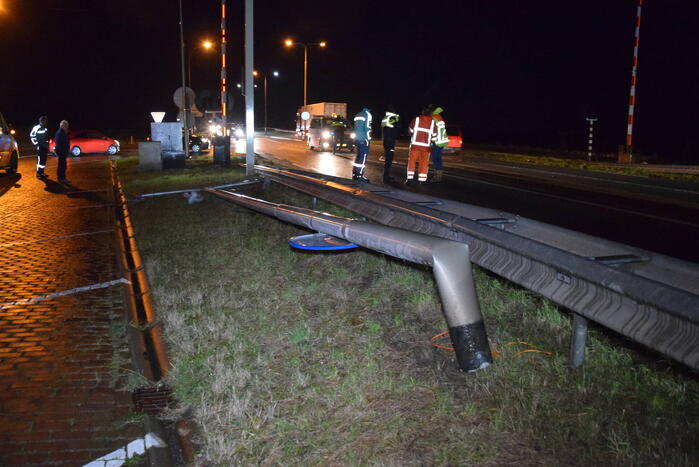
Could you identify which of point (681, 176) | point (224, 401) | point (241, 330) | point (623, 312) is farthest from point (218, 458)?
point (681, 176)

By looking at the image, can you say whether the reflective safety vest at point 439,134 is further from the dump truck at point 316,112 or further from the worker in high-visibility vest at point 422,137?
the dump truck at point 316,112

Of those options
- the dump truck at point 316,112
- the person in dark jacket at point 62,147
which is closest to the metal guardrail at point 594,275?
the person in dark jacket at point 62,147

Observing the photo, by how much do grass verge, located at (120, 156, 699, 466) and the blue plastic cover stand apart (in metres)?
0.46

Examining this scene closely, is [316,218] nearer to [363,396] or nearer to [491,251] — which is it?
[491,251]

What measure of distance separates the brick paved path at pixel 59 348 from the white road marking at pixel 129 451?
0.16 ft

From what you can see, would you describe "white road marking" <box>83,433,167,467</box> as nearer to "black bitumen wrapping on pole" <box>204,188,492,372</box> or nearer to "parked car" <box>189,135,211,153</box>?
"black bitumen wrapping on pole" <box>204,188,492,372</box>

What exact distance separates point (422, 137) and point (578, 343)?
11.0m

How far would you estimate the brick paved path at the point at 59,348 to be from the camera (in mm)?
3738

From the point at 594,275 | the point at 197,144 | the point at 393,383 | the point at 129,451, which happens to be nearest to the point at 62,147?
the point at 197,144

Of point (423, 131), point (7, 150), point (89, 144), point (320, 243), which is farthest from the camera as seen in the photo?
point (89, 144)

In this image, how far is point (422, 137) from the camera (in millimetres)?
14523

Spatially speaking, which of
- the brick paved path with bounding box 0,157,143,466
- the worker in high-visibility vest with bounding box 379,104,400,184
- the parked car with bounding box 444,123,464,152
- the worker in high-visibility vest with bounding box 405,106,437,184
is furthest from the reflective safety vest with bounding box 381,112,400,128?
the parked car with bounding box 444,123,464,152

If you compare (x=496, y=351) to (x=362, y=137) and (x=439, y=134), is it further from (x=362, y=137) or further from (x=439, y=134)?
(x=439, y=134)

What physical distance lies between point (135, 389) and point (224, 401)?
806 millimetres
